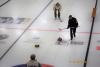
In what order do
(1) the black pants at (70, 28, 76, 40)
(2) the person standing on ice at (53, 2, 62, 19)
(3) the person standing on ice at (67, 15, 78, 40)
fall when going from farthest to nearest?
(2) the person standing on ice at (53, 2, 62, 19), (1) the black pants at (70, 28, 76, 40), (3) the person standing on ice at (67, 15, 78, 40)

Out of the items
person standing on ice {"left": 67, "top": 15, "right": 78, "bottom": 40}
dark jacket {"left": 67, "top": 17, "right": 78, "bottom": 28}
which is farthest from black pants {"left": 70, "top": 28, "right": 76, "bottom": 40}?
dark jacket {"left": 67, "top": 17, "right": 78, "bottom": 28}

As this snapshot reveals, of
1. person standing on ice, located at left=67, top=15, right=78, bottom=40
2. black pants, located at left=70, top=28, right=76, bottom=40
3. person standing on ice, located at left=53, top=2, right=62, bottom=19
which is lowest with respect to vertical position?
black pants, located at left=70, top=28, right=76, bottom=40

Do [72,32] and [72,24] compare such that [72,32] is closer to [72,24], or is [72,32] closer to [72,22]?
[72,24]

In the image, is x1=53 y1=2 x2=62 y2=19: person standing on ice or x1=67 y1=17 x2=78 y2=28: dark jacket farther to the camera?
x1=53 y1=2 x2=62 y2=19: person standing on ice

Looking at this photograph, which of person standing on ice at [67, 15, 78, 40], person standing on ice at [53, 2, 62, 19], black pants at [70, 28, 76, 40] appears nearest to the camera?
person standing on ice at [67, 15, 78, 40]

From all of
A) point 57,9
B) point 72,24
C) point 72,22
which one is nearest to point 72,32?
point 72,24

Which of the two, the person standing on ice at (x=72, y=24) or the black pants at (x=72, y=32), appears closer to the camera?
the person standing on ice at (x=72, y=24)

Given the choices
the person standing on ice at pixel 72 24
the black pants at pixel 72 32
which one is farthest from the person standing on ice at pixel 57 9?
the person standing on ice at pixel 72 24

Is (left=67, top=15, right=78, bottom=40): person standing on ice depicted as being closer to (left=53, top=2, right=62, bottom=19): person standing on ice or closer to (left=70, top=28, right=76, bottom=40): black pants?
(left=70, top=28, right=76, bottom=40): black pants

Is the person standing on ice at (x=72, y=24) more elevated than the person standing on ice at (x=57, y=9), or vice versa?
the person standing on ice at (x=57, y=9)

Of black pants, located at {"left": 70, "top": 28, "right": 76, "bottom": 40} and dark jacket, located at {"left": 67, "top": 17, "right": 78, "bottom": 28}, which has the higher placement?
dark jacket, located at {"left": 67, "top": 17, "right": 78, "bottom": 28}

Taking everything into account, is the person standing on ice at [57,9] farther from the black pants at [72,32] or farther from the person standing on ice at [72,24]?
the person standing on ice at [72,24]

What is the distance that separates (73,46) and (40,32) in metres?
2.41

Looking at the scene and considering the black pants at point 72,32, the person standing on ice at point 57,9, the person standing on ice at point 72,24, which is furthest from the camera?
the person standing on ice at point 57,9
